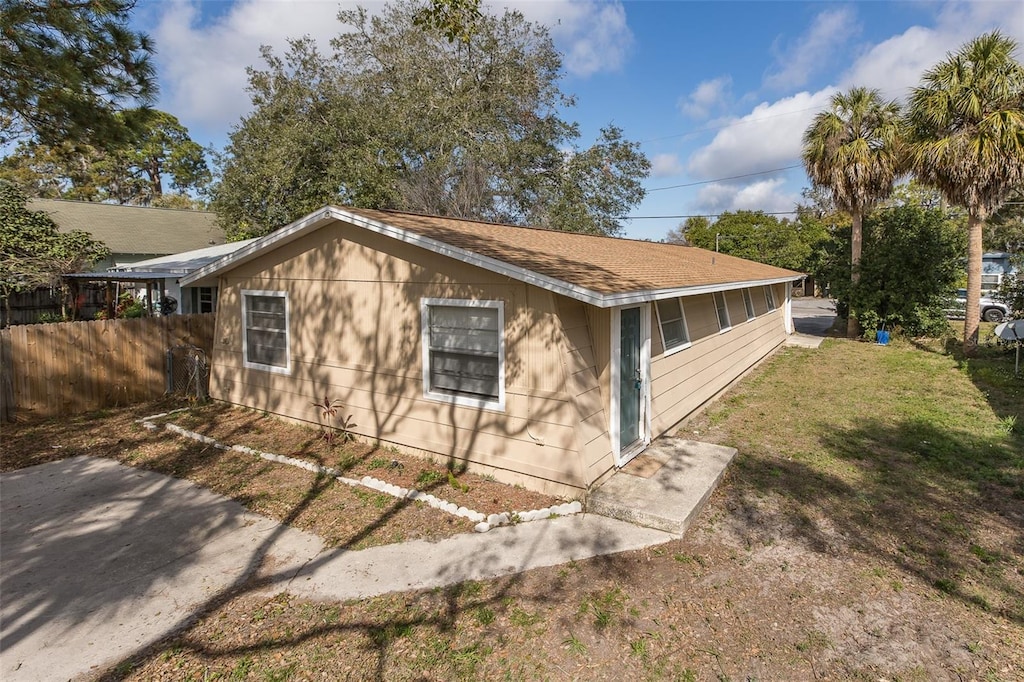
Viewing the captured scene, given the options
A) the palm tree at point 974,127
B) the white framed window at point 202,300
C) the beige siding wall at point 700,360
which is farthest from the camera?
the white framed window at point 202,300

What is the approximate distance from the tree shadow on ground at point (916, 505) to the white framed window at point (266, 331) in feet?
22.5

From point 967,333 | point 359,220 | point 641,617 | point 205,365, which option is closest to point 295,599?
point 641,617

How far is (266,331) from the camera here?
8617 millimetres

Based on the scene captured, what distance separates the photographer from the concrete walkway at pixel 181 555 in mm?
3807

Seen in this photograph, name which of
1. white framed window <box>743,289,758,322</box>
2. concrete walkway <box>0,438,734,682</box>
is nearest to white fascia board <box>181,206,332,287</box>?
concrete walkway <box>0,438,734,682</box>

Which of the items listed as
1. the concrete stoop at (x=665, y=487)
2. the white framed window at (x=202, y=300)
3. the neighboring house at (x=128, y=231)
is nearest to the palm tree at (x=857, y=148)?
the concrete stoop at (x=665, y=487)

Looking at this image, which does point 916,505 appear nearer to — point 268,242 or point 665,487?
point 665,487

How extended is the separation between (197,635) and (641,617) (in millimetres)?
3164

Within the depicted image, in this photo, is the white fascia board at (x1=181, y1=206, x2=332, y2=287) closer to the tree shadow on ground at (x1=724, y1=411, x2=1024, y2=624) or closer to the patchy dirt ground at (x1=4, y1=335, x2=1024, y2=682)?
the patchy dirt ground at (x1=4, y1=335, x2=1024, y2=682)

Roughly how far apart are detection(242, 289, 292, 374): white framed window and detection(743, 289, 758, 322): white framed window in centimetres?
1004

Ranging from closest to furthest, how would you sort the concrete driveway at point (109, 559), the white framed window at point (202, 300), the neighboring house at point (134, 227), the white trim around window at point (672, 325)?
the concrete driveway at point (109, 559) → the white trim around window at point (672, 325) → the white framed window at point (202, 300) → the neighboring house at point (134, 227)

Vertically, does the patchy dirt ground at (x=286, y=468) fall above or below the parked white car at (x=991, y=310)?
below

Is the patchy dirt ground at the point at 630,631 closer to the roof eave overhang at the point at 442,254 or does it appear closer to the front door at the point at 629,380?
the front door at the point at 629,380

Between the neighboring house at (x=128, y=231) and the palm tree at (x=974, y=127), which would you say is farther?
the neighboring house at (x=128, y=231)
